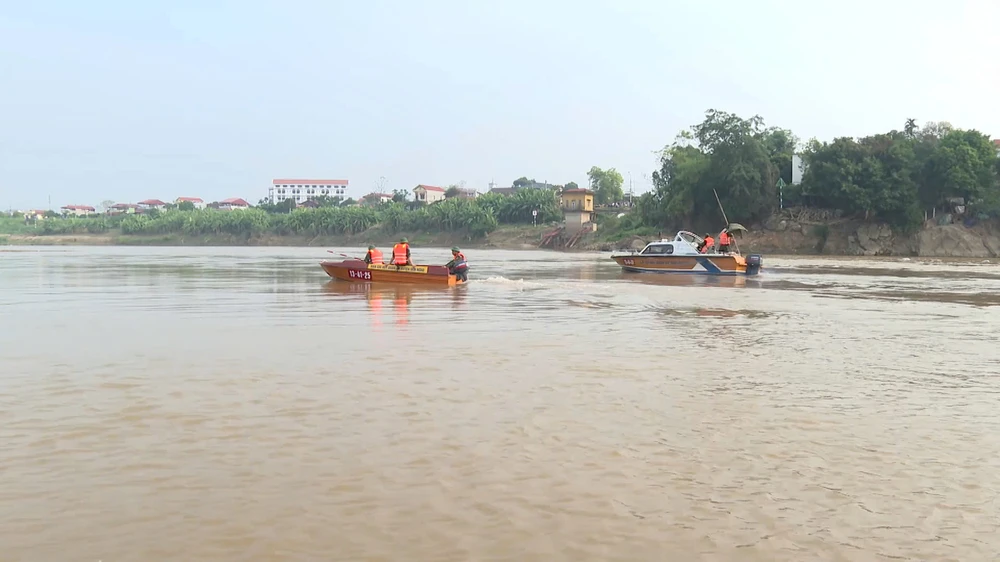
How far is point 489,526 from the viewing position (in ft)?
16.5

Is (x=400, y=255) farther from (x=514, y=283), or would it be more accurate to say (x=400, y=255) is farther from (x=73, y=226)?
(x=73, y=226)

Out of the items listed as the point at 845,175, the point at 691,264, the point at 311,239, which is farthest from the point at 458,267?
the point at 311,239

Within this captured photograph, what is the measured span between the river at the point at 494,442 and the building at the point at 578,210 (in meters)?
69.5

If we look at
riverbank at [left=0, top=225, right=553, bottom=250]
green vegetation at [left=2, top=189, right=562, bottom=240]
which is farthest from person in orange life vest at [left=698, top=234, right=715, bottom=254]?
green vegetation at [left=2, top=189, right=562, bottom=240]

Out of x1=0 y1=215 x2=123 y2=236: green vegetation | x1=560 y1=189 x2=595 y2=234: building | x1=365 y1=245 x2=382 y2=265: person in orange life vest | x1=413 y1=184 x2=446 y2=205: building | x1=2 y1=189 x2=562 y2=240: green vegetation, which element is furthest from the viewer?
x1=413 y1=184 x2=446 y2=205: building

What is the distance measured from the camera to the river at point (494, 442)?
4.87m

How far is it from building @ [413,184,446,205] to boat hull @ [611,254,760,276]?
114 m

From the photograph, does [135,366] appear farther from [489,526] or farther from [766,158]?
[766,158]

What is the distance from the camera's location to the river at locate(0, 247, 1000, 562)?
487 centimetres

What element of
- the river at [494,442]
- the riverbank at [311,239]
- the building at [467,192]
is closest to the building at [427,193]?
the building at [467,192]

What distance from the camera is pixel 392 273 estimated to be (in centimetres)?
2575

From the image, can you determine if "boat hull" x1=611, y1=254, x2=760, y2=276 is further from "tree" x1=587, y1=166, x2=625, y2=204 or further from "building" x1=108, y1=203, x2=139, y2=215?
"building" x1=108, y1=203, x2=139, y2=215

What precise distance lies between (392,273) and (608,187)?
3383 inches

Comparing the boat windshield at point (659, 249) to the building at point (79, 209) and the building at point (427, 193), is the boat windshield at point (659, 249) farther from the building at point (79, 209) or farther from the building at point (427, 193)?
the building at point (79, 209)
